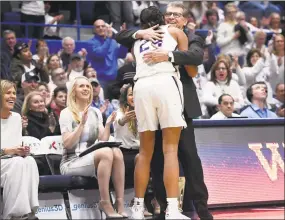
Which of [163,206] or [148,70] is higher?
[148,70]

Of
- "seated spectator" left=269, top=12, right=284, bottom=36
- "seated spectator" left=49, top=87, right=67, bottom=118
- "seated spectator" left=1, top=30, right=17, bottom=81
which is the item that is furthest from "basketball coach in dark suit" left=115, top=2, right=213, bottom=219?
"seated spectator" left=269, top=12, right=284, bottom=36

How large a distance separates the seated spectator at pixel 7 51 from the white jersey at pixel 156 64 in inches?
146

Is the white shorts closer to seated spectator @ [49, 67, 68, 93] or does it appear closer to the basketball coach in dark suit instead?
the basketball coach in dark suit

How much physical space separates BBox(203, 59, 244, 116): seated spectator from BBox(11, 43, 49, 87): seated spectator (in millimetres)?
2206

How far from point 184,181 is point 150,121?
1.01 m

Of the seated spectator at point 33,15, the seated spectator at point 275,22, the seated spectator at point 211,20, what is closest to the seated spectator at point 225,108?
the seated spectator at point 33,15

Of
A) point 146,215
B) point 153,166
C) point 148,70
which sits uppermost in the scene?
point 148,70

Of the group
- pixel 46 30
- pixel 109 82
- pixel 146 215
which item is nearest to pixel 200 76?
pixel 109 82

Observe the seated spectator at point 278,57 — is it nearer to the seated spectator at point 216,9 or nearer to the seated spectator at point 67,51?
the seated spectator at point 216,9

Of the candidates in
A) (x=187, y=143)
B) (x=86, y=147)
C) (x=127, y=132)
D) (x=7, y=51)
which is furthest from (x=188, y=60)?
(x=7, y=51)

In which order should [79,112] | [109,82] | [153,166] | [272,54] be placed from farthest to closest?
[272,54] → [109,82] → [79,112] → [153,166]

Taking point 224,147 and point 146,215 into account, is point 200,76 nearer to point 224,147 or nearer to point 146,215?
point 224,147

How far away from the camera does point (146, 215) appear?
7.16m

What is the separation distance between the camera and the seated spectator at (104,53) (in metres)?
11.6
